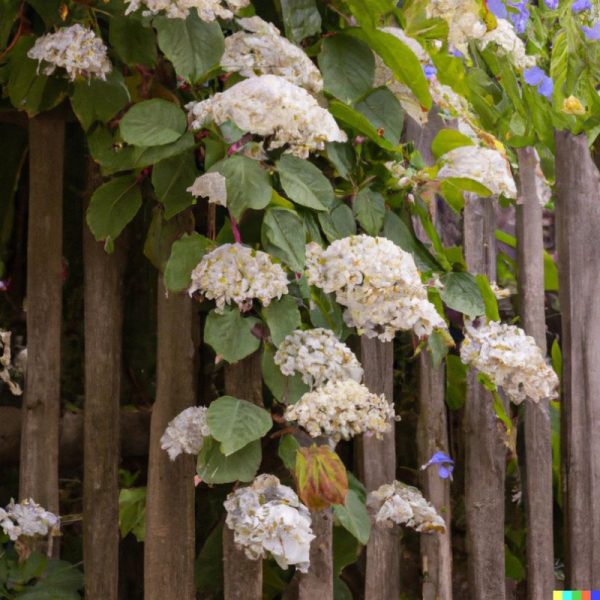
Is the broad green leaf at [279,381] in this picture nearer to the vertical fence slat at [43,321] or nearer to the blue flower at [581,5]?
the vertical fence slat at [43,321]

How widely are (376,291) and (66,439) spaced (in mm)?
777

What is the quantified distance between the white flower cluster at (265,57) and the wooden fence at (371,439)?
0.42 metres

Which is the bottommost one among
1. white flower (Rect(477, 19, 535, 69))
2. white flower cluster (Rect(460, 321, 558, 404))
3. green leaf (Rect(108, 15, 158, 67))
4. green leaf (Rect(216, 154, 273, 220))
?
white flower cluster (Rect(460, 321, 558, 404))

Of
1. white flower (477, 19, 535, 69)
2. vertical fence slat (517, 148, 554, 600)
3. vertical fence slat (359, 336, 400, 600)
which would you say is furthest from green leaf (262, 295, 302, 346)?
white flower (477, 19, 535, 69)

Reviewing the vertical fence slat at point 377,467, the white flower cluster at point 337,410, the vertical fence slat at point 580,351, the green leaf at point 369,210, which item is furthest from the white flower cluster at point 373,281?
the vertical fence slat at point 580,351

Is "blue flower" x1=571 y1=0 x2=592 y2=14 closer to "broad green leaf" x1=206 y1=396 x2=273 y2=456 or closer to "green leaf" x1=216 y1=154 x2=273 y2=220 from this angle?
"green leaf" x1=216 y1=154 x2=273 y2=220

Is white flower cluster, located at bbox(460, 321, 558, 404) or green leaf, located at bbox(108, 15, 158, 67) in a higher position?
green leaf, located at bbox(108, 15, 158, 67)

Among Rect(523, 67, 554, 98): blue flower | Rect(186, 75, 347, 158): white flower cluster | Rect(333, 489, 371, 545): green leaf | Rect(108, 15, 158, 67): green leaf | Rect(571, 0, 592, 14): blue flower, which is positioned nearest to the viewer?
Rect(186, 75, 347, 158): white flower cluster

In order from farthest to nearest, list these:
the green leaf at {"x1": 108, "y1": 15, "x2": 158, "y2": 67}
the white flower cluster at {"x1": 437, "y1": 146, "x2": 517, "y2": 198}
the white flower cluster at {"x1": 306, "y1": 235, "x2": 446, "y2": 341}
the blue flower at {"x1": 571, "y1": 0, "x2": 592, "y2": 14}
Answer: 1. the blue flower at {"x1": 571, "y1": 0, "x2": 592, "y2": 14}
2. the white flower cluster at {"x1": 437, "y1": 146, "x2": 517, "y2": 198}
3. the green leaf at {"x1": 108, "y1": 15, "x2": 158, "y2": 67}
4. the white flower cluster at {"x1": 306, "y1": 235, "x2": 446, "y2": 341}

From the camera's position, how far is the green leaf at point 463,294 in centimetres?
183

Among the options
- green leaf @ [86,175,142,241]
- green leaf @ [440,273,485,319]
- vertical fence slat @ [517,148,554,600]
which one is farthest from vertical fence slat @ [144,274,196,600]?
vertical fence slat @ [517,148,554,600]

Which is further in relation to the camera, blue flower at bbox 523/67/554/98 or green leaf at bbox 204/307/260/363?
blue flower at bbox 523/67/554/98

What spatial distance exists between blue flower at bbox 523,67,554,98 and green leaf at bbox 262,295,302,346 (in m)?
1.10

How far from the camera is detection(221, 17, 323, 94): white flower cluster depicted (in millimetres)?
1520
